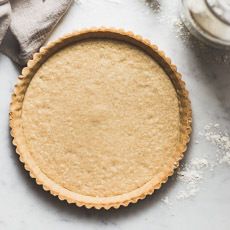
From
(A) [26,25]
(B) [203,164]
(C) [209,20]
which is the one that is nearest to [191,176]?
(B) [203,164]

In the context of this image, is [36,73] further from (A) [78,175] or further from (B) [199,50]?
(B) [199,50]

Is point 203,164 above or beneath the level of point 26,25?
beneath

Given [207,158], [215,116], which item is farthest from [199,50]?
[207,158]

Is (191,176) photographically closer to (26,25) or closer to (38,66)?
(38,66)

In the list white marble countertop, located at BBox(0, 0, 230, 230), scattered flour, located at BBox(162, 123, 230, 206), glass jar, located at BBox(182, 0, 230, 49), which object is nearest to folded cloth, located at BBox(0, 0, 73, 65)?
white marble countertop, located at BBox(0, 0, 230, 230)

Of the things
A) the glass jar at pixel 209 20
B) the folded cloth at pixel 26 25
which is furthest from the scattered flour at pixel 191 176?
the folded cloth at pixel 26 25

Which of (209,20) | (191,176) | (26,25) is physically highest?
(26,25)
